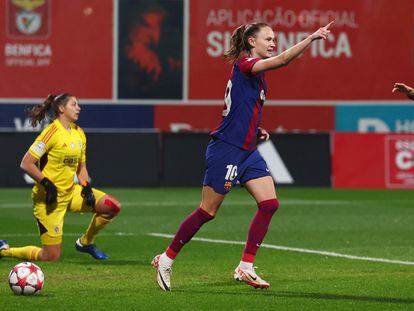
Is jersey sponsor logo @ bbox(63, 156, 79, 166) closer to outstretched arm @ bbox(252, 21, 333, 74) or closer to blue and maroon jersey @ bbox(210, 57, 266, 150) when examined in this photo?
blue and maroon jersey @ bbox(210, 57, 266, 150)

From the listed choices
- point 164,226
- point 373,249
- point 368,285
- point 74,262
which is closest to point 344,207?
point 164,226

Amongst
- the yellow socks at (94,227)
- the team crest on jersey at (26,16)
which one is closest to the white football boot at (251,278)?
the yellow socks at (94,227)

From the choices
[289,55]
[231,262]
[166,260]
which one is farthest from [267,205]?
[231,262]

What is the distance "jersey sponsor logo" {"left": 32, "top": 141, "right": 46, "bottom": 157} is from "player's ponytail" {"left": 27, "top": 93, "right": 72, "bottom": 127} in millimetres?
207

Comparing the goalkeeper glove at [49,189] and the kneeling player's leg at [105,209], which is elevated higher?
the goalkeeper glove at [49,189]

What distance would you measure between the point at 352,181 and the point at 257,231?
47.0ft

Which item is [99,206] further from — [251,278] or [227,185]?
[251,278]

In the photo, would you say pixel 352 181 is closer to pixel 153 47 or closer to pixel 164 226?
pixel 153 47

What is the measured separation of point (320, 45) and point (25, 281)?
63.9 ft

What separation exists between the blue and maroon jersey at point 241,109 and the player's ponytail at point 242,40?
11 cm

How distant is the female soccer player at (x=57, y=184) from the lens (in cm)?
1231

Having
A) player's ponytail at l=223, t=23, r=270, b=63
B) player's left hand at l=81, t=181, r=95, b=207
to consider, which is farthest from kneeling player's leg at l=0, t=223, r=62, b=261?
player's ponytail at l=223, t=23, r=270, b=63

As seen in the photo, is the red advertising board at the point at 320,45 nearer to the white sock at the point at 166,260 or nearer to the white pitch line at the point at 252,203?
the white pitch line at the point at 252,203

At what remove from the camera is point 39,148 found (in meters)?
12.4
